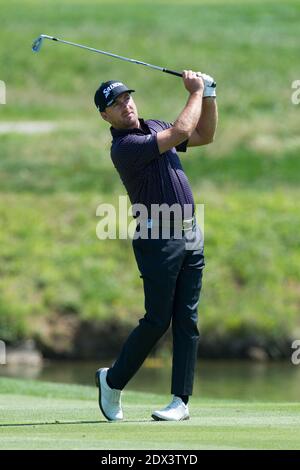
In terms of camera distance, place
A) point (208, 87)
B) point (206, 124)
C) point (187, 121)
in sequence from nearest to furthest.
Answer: point (187, 121), point (208, 87), point (206, 124)

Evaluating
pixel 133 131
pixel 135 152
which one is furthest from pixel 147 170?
pixel 133 131

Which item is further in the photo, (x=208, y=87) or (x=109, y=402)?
(x=208, y=87)

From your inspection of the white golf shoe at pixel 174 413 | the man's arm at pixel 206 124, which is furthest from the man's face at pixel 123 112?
the white golf shoe at pixel 174 413

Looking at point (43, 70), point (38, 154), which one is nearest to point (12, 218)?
point (38, 154)

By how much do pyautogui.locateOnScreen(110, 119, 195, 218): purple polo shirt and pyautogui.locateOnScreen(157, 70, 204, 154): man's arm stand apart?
0.19ft

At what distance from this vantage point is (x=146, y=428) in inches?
267

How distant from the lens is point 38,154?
23.6 m

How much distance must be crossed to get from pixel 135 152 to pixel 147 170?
13 cm

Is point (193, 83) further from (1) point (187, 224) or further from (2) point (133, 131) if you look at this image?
(1) point (187, 224)

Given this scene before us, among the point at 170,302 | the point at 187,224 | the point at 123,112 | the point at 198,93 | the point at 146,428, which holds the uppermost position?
the point at 198,93

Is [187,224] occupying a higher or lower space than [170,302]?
higher

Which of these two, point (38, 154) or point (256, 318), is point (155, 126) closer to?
point (256, 318)

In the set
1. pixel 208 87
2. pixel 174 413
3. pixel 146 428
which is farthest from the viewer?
pixel 208 87

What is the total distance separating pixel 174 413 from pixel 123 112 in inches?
65.7
